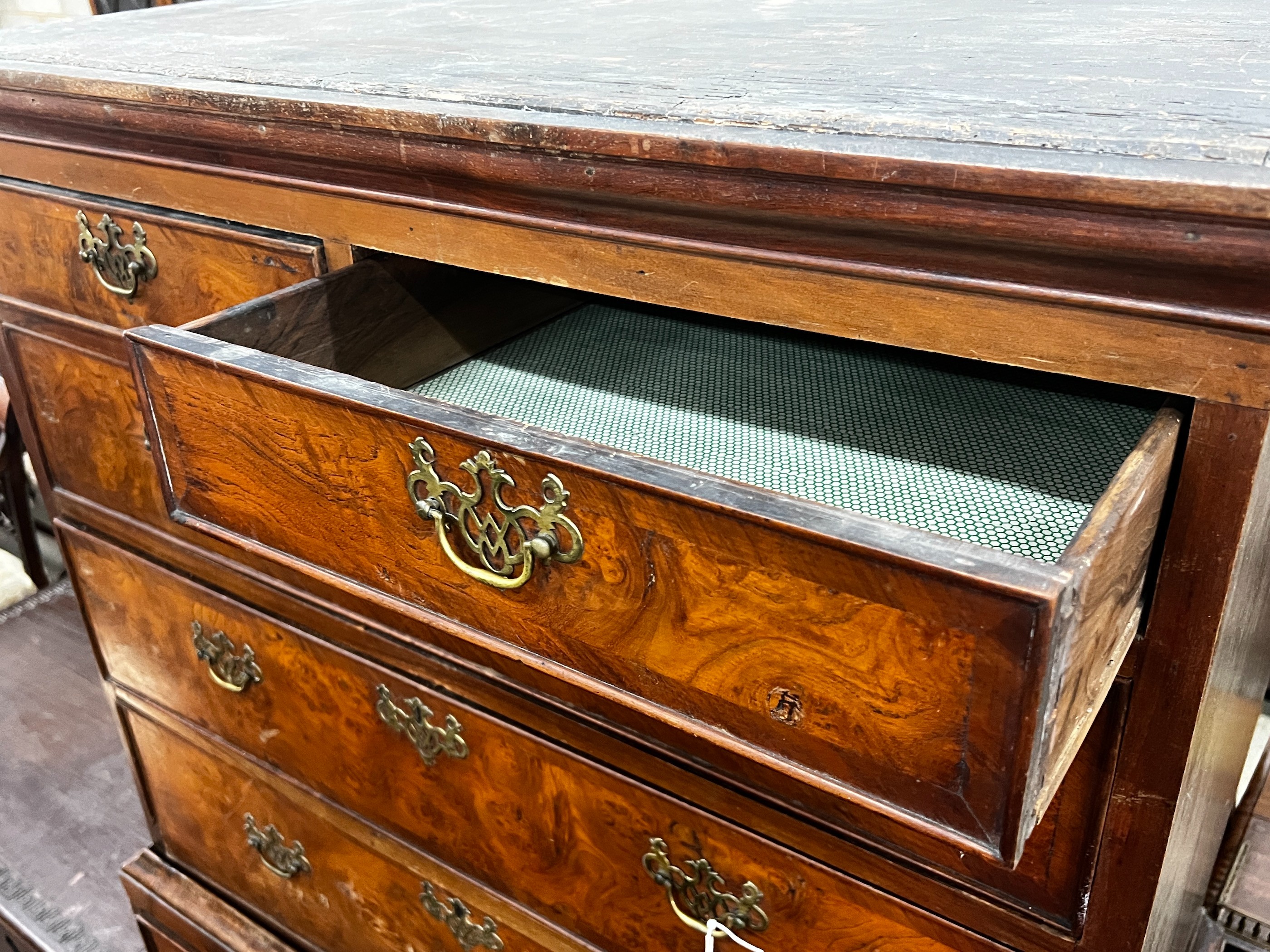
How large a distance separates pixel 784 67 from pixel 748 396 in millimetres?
201

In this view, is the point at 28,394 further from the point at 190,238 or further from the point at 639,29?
the point at 639,29

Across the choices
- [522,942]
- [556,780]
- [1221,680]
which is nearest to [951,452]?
[1221,680]

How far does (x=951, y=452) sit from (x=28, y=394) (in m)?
0.75

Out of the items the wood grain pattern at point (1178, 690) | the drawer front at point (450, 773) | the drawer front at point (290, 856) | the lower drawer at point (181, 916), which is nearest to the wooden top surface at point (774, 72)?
the wood grain pattern at point (1178, 690)

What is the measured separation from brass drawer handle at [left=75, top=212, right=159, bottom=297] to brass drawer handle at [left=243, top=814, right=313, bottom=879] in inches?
17.3

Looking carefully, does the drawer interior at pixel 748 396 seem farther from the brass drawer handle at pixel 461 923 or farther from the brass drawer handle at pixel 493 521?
the brass drawer handle at pixel 461 923

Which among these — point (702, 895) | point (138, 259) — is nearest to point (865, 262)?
point (702, 895)

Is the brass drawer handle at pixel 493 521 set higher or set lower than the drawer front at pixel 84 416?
higher

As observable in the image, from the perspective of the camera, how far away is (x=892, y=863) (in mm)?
513

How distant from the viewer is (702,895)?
0.58 m

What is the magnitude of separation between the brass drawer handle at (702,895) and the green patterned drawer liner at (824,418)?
0.21 m

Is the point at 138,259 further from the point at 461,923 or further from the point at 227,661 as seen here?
the point at 461,923

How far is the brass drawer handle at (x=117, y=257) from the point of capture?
706 millimetres

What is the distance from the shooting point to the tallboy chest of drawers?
360 mm
